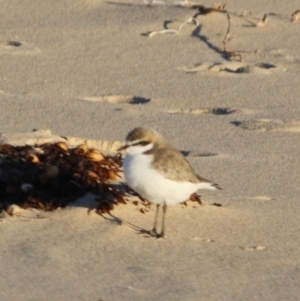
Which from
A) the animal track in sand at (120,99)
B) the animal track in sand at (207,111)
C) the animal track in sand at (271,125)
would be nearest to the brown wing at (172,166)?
the animal track in sand at (271,125)

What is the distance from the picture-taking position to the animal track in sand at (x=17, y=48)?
768 cm

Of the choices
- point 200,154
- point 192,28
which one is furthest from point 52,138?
point 192,28

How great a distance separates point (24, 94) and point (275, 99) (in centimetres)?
178

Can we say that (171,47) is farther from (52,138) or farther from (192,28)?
(52,138)

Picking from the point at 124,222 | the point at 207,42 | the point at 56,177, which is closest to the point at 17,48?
the point at 207,42

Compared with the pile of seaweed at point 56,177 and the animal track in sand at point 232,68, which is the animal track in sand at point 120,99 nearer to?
the animal track in sand at point 232,68

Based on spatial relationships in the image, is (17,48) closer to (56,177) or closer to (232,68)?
(232,68)

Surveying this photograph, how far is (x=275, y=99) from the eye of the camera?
698 cm

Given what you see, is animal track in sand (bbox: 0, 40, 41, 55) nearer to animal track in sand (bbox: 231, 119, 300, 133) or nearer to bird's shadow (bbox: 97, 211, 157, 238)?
animal track in sand (bbox: 231, 119, 300, 133)

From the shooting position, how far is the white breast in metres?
4.50

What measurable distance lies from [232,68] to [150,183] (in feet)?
10.4

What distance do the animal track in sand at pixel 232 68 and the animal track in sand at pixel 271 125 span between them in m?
0.99

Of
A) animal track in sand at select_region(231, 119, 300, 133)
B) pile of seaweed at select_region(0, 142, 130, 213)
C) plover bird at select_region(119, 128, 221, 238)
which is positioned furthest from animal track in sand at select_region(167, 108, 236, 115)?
plover bird at select_region(119, 128, 221, 238)

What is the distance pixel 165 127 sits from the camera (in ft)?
21.1
